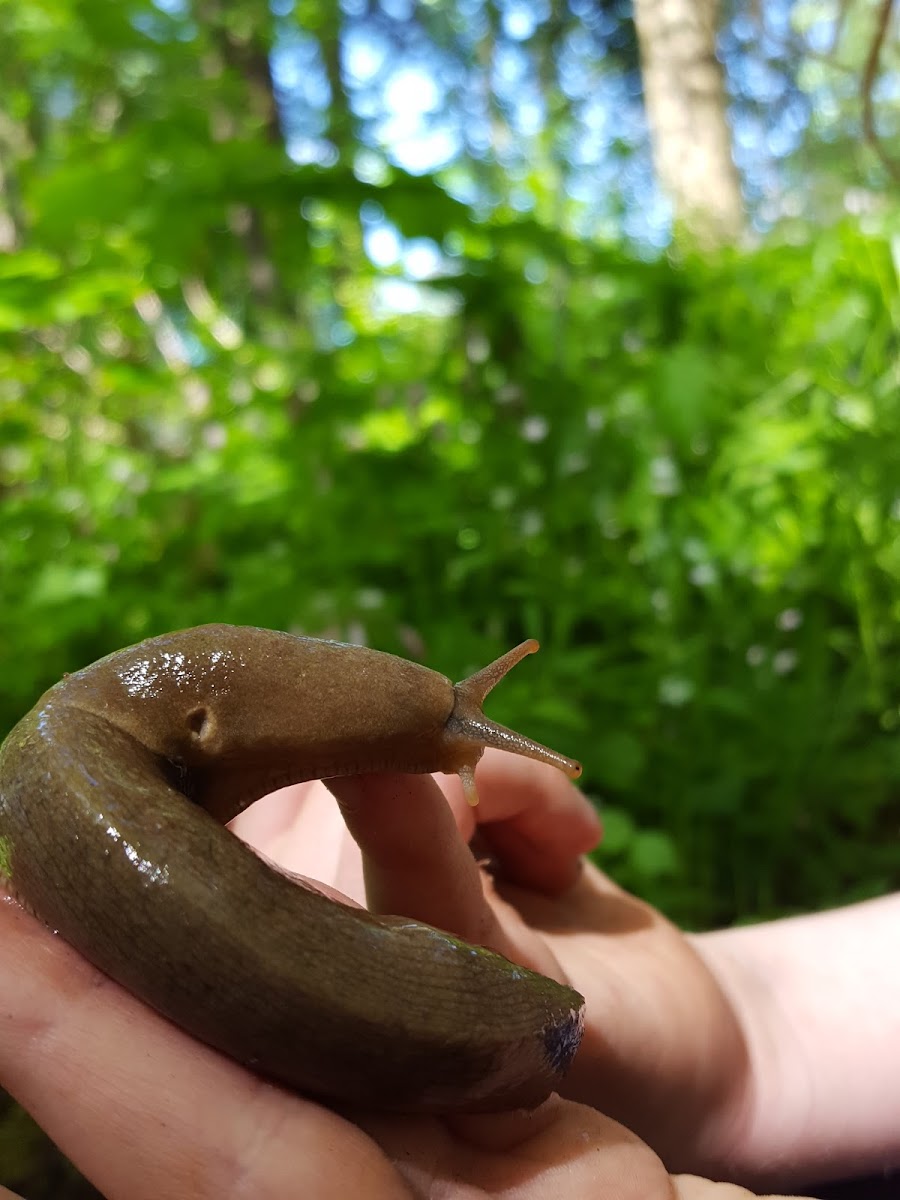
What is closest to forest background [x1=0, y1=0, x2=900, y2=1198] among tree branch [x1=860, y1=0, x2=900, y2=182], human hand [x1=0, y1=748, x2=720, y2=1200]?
tree branch [x1=860, y1=0, x2=900, y2=182]

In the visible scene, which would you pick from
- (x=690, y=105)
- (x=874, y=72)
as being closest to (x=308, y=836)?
(x=874, y=72)

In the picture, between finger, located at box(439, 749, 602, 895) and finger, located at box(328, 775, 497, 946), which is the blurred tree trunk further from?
finger, located at box(328, 775, 497, 946)

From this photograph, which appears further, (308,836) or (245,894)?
(308,836)

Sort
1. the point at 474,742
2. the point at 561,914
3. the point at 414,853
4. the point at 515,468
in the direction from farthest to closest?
the point at 515,468 < the point at 561,914 < the point at 474,742 < the point at 414,853

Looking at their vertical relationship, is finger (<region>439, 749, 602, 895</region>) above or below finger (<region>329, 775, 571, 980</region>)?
below

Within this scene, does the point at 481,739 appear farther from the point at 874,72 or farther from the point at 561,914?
the point at 874,72

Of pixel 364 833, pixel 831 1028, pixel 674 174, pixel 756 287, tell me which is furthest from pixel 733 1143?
pixel 674 174

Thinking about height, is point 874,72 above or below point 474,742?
above
